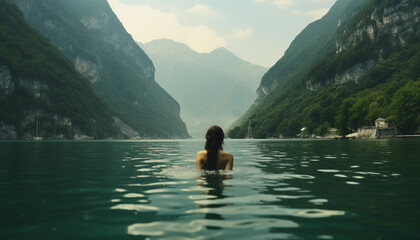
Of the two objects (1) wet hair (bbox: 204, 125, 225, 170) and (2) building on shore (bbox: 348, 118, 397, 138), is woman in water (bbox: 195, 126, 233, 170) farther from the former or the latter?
(2) building on shore (bbox: 348, 118, 397, 138)

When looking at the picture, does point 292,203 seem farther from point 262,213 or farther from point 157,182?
point 157,182

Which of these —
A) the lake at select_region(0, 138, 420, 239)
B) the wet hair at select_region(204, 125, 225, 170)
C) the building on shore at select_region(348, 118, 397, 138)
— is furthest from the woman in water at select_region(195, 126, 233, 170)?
the building on shore at select_region(348, 118, 397, 138)

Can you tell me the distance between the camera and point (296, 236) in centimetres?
712

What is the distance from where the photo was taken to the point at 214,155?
15617mm

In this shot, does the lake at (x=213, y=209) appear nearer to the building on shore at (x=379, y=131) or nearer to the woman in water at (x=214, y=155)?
the woman in water at (x=214, y=155)

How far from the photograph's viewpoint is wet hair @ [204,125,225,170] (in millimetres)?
14391

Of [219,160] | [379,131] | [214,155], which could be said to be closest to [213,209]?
[214,155]

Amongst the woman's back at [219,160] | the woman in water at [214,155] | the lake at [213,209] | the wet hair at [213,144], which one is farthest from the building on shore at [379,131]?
the wet hair at [213,144]

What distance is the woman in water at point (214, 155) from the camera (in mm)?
14454

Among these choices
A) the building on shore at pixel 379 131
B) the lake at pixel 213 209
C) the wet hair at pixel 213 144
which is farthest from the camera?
the building on shore at pixel 379 131

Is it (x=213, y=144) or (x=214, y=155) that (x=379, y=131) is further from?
(x=213, y=144)

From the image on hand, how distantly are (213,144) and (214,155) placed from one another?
3.49 feet

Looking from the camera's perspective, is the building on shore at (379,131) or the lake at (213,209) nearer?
the lake at (213,209)

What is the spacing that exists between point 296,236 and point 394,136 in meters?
135
